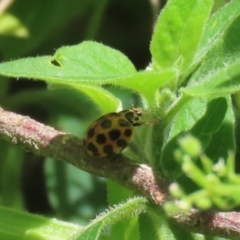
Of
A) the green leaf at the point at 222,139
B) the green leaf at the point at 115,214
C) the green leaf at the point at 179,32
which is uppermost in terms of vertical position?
the green leaf at the point at 179,32

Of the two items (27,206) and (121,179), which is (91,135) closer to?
(121,179)

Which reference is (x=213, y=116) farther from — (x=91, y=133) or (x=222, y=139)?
(x=91, y=133)

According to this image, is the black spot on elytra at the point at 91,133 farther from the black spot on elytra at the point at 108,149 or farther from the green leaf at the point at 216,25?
the green leaf at the point at 216,25

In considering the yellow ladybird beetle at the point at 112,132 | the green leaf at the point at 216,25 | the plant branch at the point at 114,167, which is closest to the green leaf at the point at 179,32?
the green leaf at the point at 216,25

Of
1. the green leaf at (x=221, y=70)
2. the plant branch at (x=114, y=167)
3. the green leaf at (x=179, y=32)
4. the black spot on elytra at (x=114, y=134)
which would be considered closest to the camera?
the green leaf at (x=221, y=70)

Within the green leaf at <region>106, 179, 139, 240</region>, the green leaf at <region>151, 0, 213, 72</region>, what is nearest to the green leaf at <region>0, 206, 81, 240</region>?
the green leaf at <region>106, 179, 139, 240</region>

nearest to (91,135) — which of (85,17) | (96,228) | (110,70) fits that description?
(110,70)
